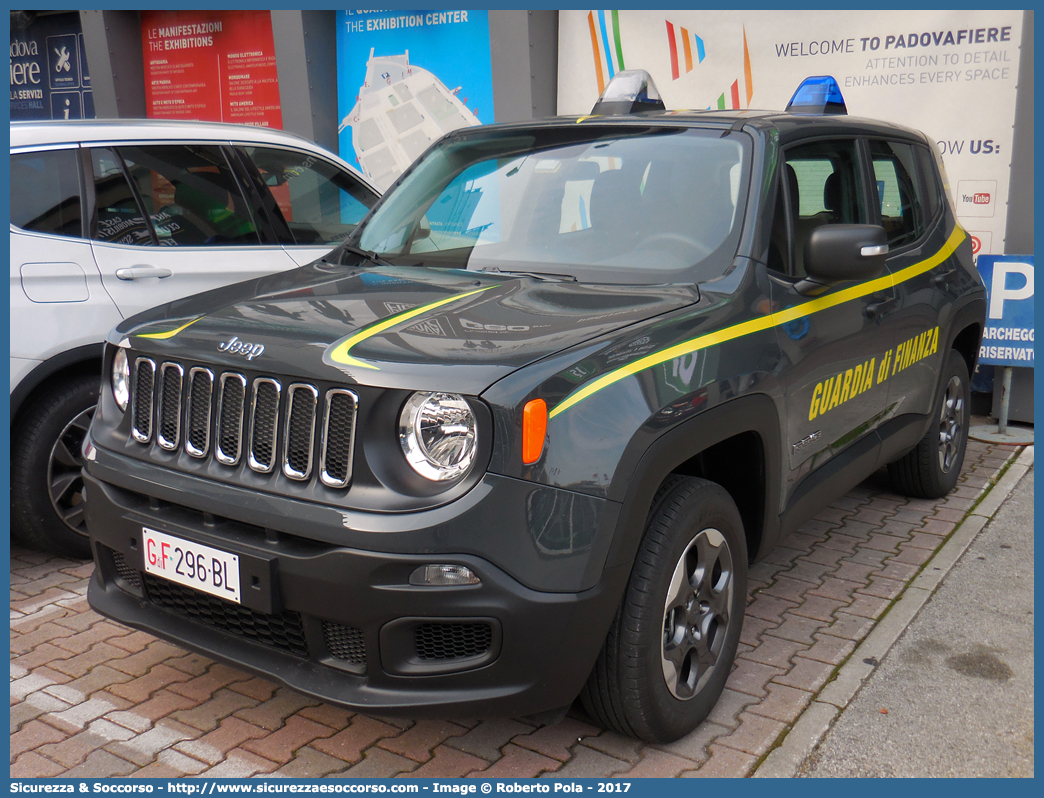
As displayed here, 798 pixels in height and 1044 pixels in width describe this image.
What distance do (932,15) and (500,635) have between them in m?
6.20

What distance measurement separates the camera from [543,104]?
27.7ft

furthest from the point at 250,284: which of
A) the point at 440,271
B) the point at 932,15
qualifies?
the point at 932,15

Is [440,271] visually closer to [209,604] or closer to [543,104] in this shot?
[209,604]

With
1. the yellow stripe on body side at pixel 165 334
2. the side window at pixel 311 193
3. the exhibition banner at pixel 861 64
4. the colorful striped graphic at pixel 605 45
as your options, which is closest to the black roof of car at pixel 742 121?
the side window at pixel 311 193

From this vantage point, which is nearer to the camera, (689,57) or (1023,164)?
(1023,164)

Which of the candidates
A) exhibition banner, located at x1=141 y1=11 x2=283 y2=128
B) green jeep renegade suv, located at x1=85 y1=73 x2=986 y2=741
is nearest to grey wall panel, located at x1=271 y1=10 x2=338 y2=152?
exhibition banner, located at x1=141 y1=11 x2=283 y2=128

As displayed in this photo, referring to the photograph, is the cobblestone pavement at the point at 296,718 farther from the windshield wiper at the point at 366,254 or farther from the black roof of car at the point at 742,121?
the black roof of car at the point at 742,121

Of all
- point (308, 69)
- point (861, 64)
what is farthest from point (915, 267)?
point (308, 69)

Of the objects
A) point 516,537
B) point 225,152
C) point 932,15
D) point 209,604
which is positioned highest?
point 932,15

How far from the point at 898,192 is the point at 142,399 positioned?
3390 mm

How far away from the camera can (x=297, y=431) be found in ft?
8.21

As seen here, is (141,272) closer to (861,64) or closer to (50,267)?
(50,267)

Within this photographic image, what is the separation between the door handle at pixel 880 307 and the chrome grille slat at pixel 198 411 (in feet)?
8.36

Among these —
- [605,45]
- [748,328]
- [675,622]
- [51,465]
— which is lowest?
[675,622]
